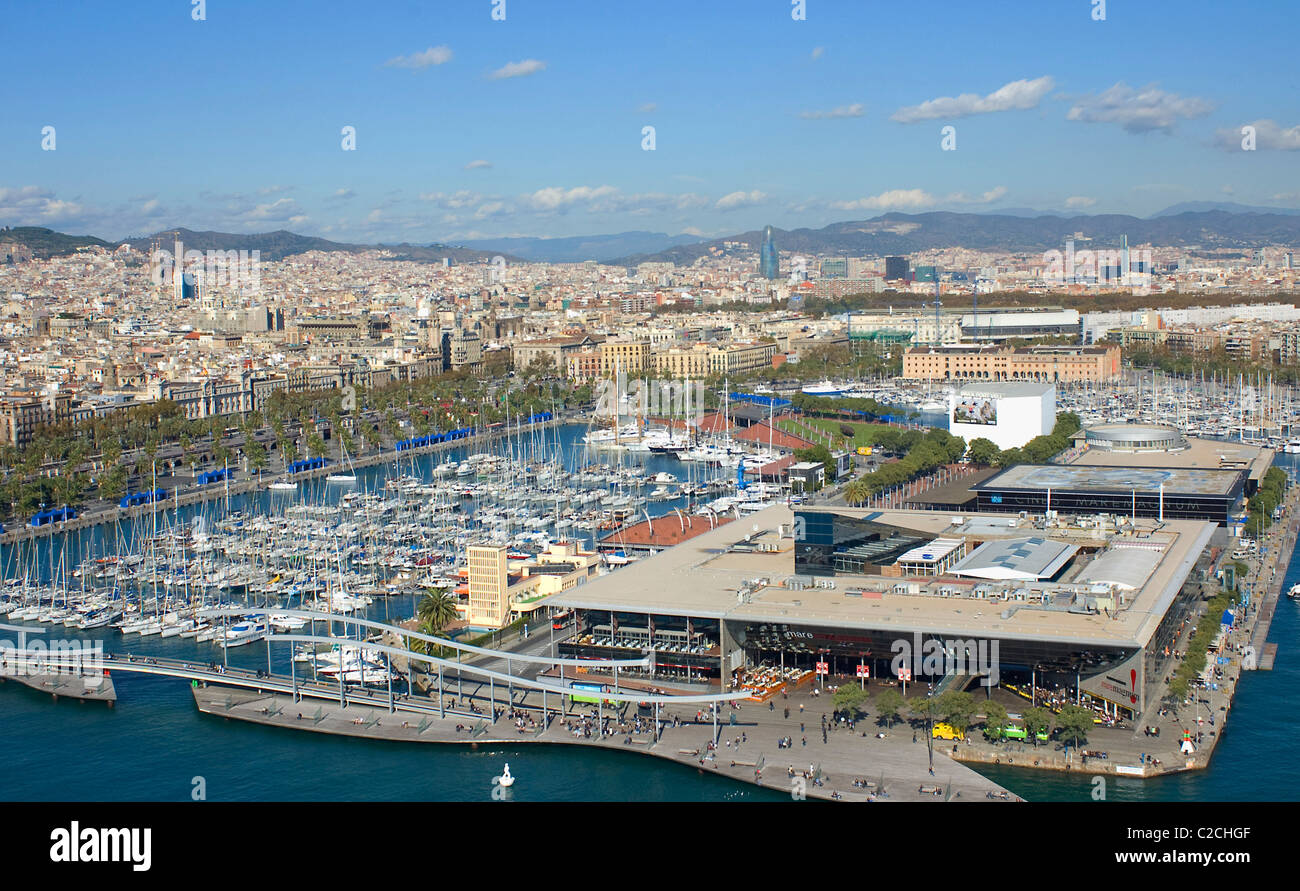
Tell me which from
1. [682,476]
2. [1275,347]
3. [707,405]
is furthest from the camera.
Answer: [1275,347]

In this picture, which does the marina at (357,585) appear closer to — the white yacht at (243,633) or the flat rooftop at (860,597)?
the white yacht at (243,633)

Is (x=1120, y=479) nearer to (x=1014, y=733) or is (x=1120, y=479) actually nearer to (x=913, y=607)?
(x=913, y=607)

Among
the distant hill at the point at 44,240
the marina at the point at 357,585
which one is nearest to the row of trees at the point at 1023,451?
the marina at the point at 357,585

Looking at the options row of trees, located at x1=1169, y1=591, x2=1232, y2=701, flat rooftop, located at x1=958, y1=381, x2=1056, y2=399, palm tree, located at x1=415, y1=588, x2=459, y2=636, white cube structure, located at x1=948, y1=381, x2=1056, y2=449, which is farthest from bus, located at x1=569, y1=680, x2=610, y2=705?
flat rooftop, located at x1=958, y1=381, x2=1056, y2=399

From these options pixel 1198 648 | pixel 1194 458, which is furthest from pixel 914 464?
pixel 1198 648
